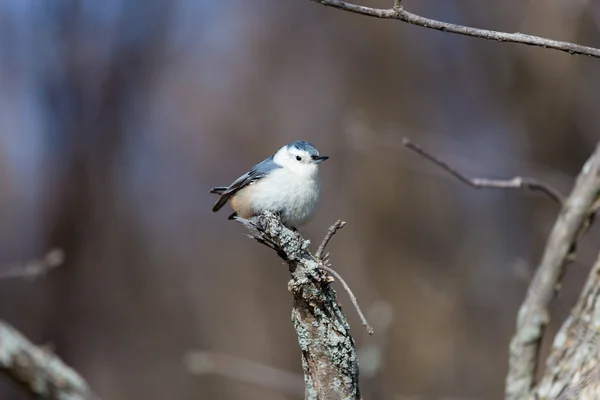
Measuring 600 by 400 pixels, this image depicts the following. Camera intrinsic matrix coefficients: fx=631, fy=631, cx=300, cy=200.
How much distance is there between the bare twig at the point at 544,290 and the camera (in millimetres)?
1769

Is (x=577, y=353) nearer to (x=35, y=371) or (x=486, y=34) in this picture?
(x=486, y=34)

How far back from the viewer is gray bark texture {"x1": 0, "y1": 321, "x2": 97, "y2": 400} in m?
1.62

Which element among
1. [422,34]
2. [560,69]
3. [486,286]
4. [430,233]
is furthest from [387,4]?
[486,286]

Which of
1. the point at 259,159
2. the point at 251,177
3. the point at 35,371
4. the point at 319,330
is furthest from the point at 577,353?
the point at 259,159

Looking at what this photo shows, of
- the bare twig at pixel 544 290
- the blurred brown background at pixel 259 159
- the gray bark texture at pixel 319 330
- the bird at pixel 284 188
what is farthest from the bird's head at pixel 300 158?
the blurred brown background at pixel 259 159

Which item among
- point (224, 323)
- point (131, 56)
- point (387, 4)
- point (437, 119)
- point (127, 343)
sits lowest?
point (127, 343)

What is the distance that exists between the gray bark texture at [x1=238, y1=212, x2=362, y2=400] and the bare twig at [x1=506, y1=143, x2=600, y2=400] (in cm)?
75

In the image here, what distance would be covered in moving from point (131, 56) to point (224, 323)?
2632 mm

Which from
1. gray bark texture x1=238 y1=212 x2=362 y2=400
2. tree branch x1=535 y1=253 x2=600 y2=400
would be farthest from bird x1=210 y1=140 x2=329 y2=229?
tree branch x1=535 y1=253 x2=600 y2=400

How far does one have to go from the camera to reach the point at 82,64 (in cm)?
455

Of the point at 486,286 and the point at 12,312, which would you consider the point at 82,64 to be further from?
the point at 486,286

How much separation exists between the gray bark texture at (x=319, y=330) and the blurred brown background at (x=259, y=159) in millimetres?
2584

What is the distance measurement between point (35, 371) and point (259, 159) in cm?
399

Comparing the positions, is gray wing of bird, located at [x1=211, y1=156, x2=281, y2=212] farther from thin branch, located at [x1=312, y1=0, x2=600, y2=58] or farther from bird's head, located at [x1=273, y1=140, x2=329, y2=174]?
thin branch, located at [x1=312, y1=0, x2=600, y2=58]
